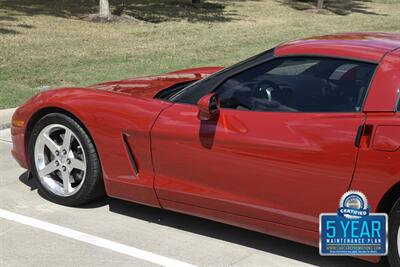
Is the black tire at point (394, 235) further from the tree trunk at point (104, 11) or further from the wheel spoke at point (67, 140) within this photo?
the tree trunk at point (104, 11)

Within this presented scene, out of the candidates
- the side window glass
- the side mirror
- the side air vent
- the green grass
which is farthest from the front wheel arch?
the green grass

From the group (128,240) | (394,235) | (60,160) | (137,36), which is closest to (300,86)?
(394,235)

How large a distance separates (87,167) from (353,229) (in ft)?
6.73

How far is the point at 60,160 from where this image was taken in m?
4.66

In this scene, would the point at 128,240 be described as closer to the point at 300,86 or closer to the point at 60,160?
the point at 60,160

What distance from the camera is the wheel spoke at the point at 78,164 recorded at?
177 inches

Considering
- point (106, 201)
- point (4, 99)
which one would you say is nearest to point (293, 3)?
point (4, 99)

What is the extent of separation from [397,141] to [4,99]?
21.7 feet

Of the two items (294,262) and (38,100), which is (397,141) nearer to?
(294,262)

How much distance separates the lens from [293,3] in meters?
29.4

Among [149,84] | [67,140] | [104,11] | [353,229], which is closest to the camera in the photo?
[353,229]

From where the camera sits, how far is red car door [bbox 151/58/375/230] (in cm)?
346

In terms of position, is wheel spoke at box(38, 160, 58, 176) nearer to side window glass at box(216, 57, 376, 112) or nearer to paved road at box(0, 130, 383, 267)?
paved road at box(0, 130, 383, 267)

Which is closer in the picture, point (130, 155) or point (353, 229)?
point (353, 229)
